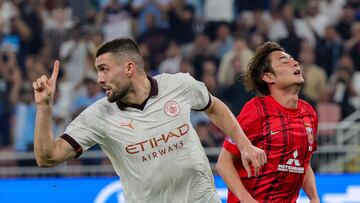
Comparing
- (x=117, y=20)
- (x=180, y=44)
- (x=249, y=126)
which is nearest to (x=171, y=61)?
(x=180, y=44)

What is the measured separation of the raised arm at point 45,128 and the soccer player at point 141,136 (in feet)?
0.25

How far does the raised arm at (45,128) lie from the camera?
628 centimetres

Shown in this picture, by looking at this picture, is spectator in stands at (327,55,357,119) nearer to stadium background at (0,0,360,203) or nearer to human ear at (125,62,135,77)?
stadium background at (0,0,360,203)

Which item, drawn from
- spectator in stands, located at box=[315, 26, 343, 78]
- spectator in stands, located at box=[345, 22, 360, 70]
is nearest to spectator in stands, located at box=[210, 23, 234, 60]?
spectator in stands, located at box=[315, 26, 343, 78]

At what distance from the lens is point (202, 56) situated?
15562mm

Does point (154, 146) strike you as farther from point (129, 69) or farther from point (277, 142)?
point (277, 142)

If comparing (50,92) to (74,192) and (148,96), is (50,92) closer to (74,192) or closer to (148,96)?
(148,96)

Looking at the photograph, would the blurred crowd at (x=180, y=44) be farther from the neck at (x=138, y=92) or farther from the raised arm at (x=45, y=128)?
the raised arm at (x=45, y=128)

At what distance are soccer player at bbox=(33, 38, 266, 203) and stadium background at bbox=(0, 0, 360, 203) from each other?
6645 millimetres

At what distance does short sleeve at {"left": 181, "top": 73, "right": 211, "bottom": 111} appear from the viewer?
7117mm

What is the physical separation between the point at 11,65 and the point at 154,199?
9391mm

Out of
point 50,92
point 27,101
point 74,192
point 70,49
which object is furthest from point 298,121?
point 70,49

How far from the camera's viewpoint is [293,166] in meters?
7.46

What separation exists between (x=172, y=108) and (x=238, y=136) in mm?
493
